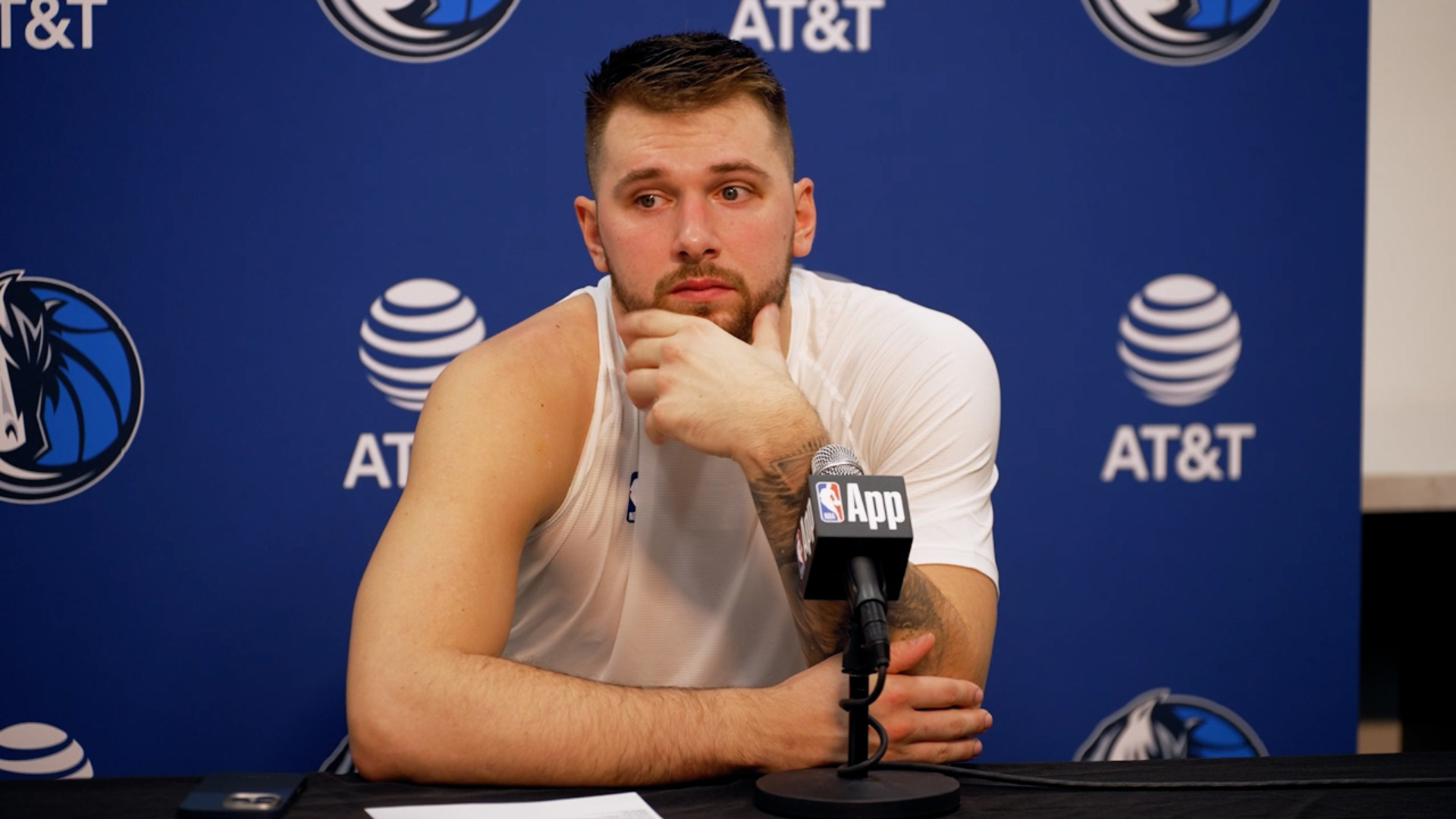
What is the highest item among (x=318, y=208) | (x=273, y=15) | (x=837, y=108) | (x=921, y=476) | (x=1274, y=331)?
(x=273, y=15)

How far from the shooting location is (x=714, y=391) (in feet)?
4.63

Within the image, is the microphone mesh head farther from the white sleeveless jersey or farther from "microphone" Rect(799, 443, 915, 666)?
the white sleeveless jersey

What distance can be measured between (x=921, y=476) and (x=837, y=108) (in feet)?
→ 2.88

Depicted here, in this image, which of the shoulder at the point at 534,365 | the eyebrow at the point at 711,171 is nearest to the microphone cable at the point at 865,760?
the shoulder at the point at 534,365

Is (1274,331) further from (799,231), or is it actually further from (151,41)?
(151,41)

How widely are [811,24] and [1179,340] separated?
0.88 metres

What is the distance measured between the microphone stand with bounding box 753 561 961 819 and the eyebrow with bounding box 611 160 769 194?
760 mm

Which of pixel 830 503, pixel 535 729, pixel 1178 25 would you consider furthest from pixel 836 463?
pixel 1178 25

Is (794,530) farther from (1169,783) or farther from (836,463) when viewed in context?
(1169,783)

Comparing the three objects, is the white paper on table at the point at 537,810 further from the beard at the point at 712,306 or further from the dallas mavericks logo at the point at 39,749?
the dallas mavericks logo at the point at 39,749

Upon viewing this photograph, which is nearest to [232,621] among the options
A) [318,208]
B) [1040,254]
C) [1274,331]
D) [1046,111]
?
[318,208]

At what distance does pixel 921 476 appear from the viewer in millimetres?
1572

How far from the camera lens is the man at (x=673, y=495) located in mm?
1182

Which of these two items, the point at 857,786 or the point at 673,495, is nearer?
the point at 857,786
